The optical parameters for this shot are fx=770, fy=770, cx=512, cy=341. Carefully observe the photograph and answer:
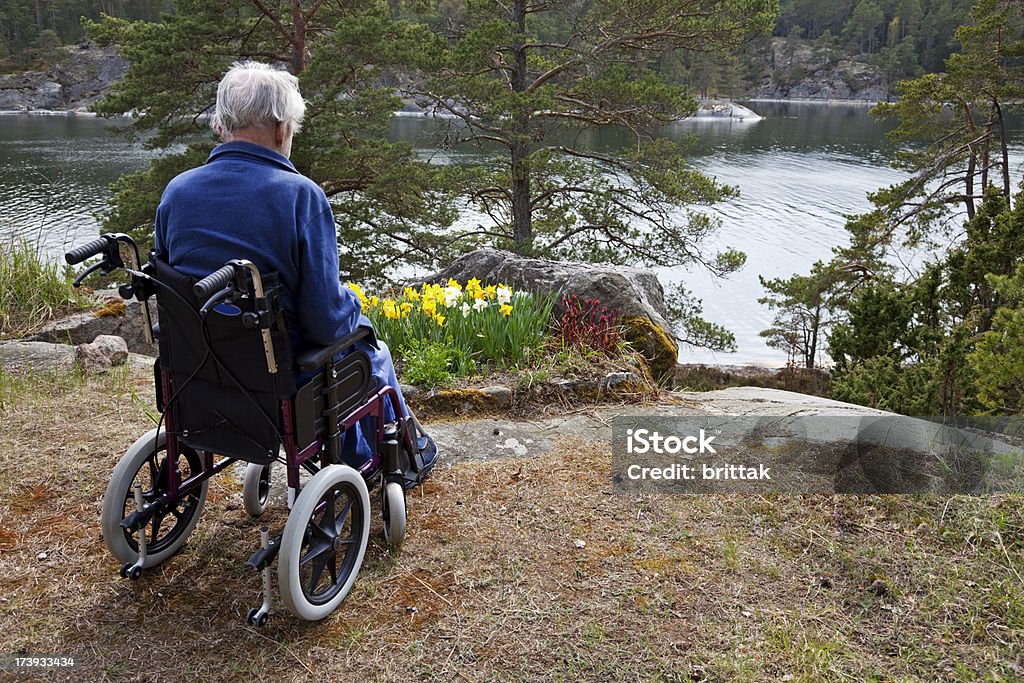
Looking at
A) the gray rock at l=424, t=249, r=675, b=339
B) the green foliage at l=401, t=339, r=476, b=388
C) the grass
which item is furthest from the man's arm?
the grass

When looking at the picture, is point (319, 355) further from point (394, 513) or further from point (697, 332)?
point (697, 332)

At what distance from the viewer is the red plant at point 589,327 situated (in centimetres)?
432

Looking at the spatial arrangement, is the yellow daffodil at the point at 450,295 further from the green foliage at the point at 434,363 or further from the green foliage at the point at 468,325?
the green foliage at the point at 434,363

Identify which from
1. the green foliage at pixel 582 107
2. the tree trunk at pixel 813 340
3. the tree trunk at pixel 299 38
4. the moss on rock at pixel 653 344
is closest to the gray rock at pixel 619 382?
the moss on rock at pixel 653 344

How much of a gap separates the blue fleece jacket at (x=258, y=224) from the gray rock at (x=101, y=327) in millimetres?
3349

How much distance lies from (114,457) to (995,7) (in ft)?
57.3

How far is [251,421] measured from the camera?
2.12 meters

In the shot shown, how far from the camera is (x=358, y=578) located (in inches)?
95.6

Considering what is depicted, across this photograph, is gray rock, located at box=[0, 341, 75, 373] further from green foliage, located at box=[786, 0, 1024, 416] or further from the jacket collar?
green foliage, located at box=[786, 0, 1024, 416]

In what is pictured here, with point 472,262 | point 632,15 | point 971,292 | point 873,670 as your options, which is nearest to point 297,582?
point 873,670

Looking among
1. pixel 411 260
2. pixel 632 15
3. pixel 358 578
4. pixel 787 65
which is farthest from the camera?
pixel 787 65

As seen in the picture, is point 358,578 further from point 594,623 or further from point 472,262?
point 472,262

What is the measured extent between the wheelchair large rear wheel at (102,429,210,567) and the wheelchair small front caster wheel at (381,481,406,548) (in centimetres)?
62

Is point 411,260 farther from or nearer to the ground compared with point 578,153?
nearer to the ground
